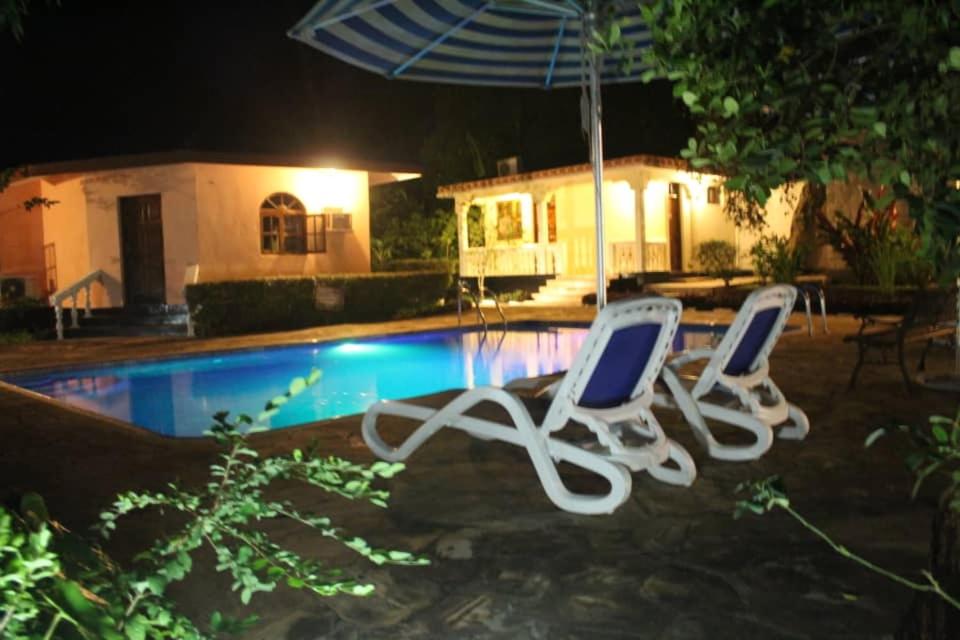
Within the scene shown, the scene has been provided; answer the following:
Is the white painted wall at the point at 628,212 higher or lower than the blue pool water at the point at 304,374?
higher

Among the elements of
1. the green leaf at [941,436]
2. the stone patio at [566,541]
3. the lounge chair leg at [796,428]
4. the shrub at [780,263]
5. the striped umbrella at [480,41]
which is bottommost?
the stone patio at [566,541]

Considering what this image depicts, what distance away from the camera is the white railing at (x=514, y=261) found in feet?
74.1

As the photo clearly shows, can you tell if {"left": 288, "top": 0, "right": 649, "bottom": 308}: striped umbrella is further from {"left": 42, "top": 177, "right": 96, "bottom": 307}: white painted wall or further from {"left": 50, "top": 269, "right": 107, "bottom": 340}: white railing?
{"left": 42, "top": 177, "right": 96, "bottom": 307}: white painted wall

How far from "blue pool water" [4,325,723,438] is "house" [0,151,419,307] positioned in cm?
530

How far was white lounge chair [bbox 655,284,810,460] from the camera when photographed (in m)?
5.20

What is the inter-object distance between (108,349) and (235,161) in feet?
19.0

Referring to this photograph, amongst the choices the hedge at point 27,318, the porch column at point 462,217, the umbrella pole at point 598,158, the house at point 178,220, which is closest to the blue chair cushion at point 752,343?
the umbrella pole at point 598,158

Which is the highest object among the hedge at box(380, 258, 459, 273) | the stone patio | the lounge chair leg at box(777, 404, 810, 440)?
the hedge at box(380, 258, 459, 273)

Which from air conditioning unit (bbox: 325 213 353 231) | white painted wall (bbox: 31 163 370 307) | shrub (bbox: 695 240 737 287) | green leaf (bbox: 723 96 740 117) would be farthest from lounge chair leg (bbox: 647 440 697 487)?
shrub (bbox: 695 240 737 287)

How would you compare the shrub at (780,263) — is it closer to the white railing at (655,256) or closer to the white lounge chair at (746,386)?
the white railing at (655,256)

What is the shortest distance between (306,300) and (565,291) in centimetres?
695

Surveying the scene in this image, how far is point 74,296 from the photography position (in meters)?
17.8

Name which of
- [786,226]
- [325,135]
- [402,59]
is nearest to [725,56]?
[402,59]

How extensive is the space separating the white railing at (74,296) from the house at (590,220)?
10377 mm
